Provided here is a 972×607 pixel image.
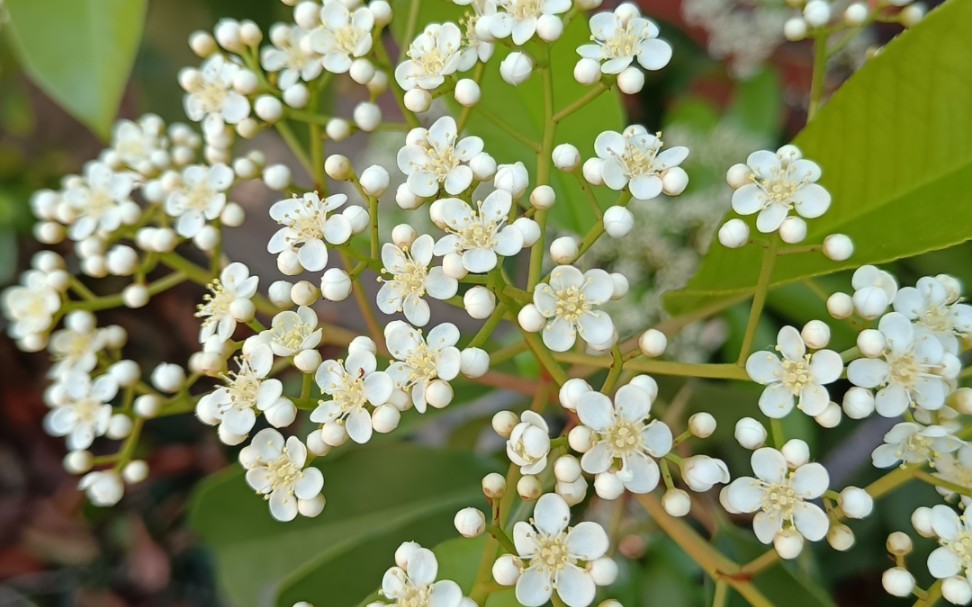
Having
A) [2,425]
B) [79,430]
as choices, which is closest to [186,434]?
[2,425]

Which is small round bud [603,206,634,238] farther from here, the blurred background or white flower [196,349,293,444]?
the blurred background

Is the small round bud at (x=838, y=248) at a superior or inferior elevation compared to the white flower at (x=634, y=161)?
inferior

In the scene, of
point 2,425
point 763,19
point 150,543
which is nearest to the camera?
point 763,19

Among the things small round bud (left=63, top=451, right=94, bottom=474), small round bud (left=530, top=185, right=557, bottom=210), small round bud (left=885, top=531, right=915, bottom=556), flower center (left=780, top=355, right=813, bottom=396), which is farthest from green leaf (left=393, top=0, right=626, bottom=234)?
small round bud (left=63, top=451, right=94, bottom=474)

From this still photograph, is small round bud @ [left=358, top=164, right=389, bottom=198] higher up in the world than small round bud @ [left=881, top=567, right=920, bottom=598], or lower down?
higher up

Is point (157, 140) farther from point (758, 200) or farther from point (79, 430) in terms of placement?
point (758, 200)

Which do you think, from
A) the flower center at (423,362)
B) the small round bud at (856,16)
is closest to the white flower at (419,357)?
the flower center at (423,362)

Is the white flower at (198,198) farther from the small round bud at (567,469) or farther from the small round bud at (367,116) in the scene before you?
the small round bud at (567,469)
